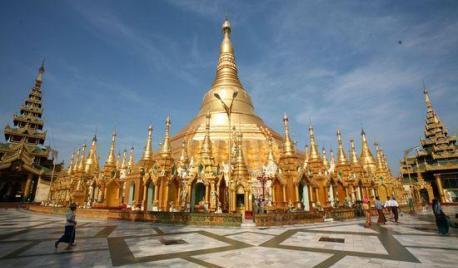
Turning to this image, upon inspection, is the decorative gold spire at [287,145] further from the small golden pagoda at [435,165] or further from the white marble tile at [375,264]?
the small golden pagoda at [435,165]

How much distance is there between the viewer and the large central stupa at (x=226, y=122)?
118 ft

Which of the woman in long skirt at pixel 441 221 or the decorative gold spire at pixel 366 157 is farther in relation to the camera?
the decorative gold spire at pixel 366 157

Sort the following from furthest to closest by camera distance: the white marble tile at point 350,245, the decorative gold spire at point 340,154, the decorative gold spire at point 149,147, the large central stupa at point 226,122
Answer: the large central stupa at point 226,122 < the decorative gold spire at point 340,154 < the decorative gold spire at point 149,147 < the white marble tile at point 350,245

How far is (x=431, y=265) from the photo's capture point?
5.97 metres

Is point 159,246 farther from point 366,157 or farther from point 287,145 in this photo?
point 366,157

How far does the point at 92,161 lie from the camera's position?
130 ft

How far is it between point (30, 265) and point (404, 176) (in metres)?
75.7

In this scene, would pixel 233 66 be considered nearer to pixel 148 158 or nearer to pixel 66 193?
pixel 148 158

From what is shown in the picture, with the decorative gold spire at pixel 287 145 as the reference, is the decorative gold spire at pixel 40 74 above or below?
above

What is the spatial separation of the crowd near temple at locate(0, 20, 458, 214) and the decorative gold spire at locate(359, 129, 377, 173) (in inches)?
6.3

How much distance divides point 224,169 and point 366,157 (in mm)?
28767

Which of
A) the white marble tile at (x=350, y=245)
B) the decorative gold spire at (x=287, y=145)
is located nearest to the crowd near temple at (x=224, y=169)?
the decorative gold spire at (x=287, y=145)

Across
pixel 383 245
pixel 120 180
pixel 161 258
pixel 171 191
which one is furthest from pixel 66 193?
pixel 383 245

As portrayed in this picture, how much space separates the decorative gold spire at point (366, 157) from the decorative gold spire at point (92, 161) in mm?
43348
